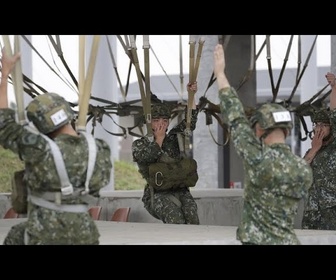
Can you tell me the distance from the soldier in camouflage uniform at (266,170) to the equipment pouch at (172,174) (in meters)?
3.97

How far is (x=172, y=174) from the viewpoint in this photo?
10312 mm

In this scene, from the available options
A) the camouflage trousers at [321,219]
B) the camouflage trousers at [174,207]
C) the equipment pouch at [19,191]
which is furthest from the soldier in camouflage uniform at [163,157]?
the equipment pouch at [19,191]

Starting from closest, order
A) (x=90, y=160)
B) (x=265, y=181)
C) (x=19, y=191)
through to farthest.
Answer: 1. (x=90, y=160)
2. (x=19, y=191)
3. (x=265, y=181)

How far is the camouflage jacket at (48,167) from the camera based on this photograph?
19.0 ft

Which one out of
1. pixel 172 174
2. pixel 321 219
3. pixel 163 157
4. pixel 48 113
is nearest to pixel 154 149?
pixel 163 157

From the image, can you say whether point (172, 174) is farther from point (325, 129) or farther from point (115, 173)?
point (115, 173)

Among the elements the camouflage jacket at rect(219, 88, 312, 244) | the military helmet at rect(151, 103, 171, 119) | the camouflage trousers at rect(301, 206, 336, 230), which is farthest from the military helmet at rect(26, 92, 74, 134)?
the camouflage trousers at rect(301, 206, 336, 230)

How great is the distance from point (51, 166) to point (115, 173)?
74.9 ft

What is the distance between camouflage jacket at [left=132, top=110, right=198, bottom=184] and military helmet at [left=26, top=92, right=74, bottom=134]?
4.22 metres

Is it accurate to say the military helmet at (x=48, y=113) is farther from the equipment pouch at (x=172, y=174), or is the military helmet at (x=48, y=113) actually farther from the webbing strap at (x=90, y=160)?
the equipment pouch at (x=172, y=174)
